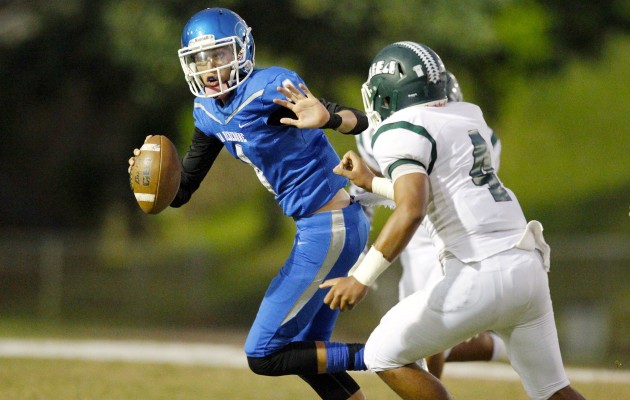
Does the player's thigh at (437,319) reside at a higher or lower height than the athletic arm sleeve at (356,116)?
lower

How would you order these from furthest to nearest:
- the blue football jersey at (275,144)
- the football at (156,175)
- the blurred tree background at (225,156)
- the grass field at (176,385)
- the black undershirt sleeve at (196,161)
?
the blurred tree background at (225,156), the grass field at (176,385), the black undershirt sleeve at (196,161), the football at (156,175), the blue football jersey at (275,144)

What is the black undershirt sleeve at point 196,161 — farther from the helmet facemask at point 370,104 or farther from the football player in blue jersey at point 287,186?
Answer: the helmet facemask at point 370,104

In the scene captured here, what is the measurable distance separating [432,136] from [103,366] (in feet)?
16.2

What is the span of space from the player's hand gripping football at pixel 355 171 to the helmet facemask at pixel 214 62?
0.63 meters

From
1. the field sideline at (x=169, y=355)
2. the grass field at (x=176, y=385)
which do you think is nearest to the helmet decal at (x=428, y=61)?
the grass field at (x=176, y=385)

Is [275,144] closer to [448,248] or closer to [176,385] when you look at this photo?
[448,248]

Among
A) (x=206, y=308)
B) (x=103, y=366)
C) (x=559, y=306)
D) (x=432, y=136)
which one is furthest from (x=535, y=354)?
(x=206, y=308)

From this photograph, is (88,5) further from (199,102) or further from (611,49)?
(199,102)

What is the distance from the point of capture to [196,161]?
4793 mm

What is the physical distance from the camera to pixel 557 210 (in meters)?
15.3

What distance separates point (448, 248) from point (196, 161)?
145cm

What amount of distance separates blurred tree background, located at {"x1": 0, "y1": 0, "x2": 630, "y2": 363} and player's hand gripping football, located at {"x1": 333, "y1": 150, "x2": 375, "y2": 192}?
6.90 meters

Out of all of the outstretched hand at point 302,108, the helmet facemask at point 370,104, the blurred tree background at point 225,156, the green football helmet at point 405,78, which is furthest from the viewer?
the blurred tree background at point 225,156

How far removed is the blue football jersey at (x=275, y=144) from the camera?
4.38 m
